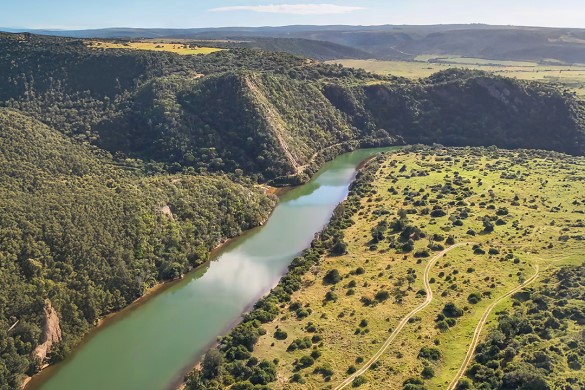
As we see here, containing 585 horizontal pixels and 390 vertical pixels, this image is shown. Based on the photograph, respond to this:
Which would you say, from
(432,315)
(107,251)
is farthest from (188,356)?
(432,315)

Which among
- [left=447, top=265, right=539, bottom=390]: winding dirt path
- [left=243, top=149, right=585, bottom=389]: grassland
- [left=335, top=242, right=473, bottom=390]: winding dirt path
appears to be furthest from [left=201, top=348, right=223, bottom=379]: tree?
[left=447, top=265, right=539, bottom=390]: winding dirt path

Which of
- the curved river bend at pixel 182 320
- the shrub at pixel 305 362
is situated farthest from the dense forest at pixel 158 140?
the shrub at pixel 305 362

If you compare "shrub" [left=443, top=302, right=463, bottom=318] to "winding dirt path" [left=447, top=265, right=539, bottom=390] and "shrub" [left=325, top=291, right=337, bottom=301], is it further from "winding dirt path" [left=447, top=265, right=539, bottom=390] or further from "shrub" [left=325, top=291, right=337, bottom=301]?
"shrub" [left=325, top=291, right=337, bottom=301]

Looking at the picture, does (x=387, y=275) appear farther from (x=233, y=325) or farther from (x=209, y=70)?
(x=209, y=70)

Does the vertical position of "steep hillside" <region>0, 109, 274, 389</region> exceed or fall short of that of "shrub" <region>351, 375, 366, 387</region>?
it exceeds it

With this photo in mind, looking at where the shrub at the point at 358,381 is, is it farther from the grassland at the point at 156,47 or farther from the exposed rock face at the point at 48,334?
the grassland at the point at 156,47

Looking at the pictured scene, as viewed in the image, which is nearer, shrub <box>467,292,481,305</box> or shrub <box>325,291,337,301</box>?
shrub <box>467,292,481,305</box>

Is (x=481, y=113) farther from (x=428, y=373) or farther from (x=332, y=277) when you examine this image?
(x=428, y=373)
